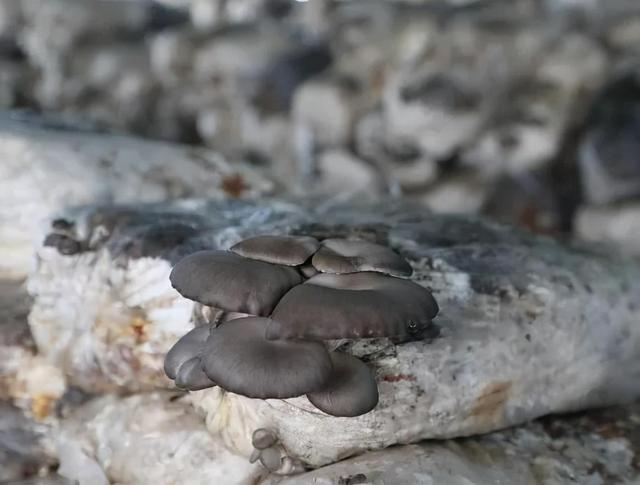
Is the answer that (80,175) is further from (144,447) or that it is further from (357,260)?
(357,260)

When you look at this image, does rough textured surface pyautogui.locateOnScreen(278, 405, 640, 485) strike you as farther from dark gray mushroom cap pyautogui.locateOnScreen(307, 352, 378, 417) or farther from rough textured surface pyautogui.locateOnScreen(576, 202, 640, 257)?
rough textured surface pyautogui.locateOnScreen(576, 202, 640, 257)

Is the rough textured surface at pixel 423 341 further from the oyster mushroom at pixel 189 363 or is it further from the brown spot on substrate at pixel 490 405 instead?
the oyster mushroom at pixel 189 363

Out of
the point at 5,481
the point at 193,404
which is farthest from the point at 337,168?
the point at 5,481

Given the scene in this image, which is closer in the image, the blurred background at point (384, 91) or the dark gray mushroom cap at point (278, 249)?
the dark gray mushroom cap at point (278, 249)

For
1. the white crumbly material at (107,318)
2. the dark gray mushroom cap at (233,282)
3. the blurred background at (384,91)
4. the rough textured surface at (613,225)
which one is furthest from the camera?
the blurred background at (384,91)

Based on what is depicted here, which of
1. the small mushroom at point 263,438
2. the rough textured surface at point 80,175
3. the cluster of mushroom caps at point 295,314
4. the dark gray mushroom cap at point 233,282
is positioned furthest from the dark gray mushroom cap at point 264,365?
the rough textured surface at point 80,175

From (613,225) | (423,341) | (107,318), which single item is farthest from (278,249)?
(613,225)

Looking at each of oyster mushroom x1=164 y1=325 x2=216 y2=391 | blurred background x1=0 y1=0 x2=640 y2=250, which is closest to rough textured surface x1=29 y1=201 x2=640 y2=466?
oyster mushroom x1=164 y1=325 x2=216 y2=391
